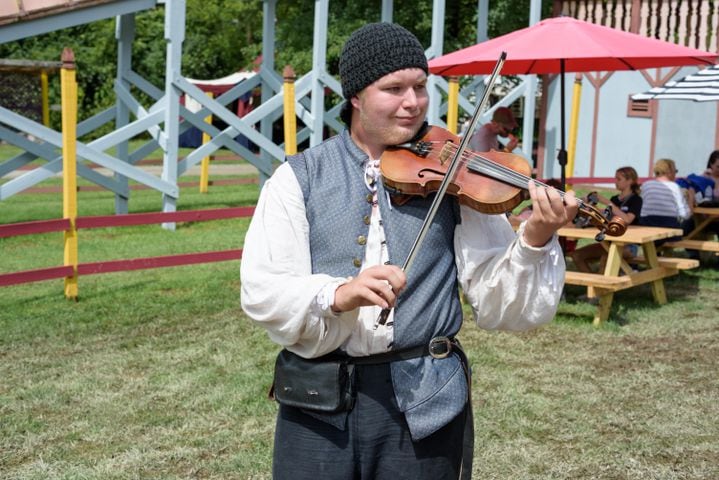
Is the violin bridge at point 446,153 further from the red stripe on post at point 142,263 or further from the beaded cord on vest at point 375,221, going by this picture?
the red stripe on post at point 142,263

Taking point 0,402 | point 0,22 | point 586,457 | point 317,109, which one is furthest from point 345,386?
point 317,109

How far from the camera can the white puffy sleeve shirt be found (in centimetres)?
210

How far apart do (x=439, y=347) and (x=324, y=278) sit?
35 cm

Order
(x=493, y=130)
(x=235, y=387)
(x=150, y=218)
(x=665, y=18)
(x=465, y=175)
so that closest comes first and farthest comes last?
1. (x=465, y=175)
2. (x=235, y=387)
3. (x=150, y=218)
4. (x=493, y=130)
5. (x=665, y=18)

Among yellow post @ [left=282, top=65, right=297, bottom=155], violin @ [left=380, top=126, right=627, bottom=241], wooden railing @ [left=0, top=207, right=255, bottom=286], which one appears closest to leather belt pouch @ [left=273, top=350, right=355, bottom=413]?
violin @ [left=380, top=126, right=627, bottom=241]

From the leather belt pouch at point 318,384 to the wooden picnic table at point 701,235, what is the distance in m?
7.55

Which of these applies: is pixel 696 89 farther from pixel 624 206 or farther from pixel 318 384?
pixel 318 384

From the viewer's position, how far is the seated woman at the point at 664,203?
880 centimetres

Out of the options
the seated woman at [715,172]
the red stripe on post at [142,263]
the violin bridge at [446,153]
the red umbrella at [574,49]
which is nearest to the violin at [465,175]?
the violin bridge at [446,153]

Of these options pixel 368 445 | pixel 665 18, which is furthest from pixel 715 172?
pixel 368 445

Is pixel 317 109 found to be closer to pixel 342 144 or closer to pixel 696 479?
pixel 696 479

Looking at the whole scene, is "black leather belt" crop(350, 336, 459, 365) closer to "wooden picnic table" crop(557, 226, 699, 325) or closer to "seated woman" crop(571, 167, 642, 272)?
"wooden picnic table" crop(557, 226, 699, 325)

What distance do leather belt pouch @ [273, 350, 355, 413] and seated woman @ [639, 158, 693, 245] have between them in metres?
7.13

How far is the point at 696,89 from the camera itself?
1015 cm
